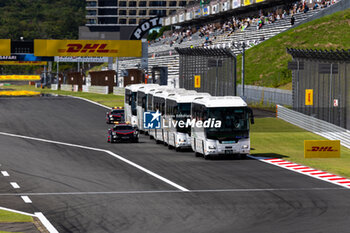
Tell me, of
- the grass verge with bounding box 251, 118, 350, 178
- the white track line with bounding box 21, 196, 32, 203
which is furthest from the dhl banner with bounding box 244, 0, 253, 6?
the white track line with bounding box 21, 196, 32, 203

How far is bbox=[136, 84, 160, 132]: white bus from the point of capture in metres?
50.8

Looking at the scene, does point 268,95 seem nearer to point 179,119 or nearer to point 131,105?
point 131,105

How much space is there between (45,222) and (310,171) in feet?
51.9

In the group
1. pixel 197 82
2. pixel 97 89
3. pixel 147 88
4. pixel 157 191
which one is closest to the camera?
pixel 157 191

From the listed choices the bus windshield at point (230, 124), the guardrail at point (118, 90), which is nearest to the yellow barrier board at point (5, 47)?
the guardrail at point (118, 90)

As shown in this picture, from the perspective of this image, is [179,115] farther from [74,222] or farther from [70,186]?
[74,222]

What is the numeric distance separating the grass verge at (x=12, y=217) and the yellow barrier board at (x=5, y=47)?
69.0m

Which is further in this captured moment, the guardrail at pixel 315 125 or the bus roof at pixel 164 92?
the bus roof at pixel 164 92

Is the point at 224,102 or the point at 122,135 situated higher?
the point at 224,102

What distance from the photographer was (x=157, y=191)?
80.5 feet

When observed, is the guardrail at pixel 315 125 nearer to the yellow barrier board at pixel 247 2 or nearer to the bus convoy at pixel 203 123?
the bus convoy at pixel 203 123

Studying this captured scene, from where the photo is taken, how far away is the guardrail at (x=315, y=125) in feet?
145

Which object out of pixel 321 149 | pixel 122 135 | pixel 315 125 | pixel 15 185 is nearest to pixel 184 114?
pixel 122 135

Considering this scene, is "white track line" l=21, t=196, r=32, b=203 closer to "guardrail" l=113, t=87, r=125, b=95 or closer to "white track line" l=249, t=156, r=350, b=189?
"white track line" l=249, t=156, r=350, b=189
